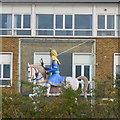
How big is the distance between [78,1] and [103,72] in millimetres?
3388

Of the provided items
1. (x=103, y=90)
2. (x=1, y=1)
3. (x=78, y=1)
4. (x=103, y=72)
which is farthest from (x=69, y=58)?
(x=103, y=90)

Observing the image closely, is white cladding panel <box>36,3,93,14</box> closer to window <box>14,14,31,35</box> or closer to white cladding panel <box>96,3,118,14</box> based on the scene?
white cladding panel <box>96,3,118,14</box>

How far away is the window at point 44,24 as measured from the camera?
556 inches

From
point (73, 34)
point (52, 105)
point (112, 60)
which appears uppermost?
point (73, 34)

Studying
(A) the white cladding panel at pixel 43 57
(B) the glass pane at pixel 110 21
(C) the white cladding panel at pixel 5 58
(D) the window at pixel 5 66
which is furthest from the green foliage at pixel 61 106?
(B) the glass pane at pixel 110 21

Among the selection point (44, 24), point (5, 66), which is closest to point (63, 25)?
point (44, 24)

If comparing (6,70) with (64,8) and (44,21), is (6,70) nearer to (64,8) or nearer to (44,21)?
(44,21)

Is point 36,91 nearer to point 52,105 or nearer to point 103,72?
point 52,105

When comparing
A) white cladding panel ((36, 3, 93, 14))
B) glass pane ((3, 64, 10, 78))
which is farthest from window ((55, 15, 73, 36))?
glass pane ((3, 64, 10, 78))

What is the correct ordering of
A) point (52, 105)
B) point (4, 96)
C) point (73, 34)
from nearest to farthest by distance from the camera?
point (52, 105) < point (4, 96) < point (73, 34)

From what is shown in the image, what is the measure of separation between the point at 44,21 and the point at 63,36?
1182mm

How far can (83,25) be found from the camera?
46.9 feet

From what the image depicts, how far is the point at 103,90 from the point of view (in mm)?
6125

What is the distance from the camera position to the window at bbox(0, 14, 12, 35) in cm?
1404
